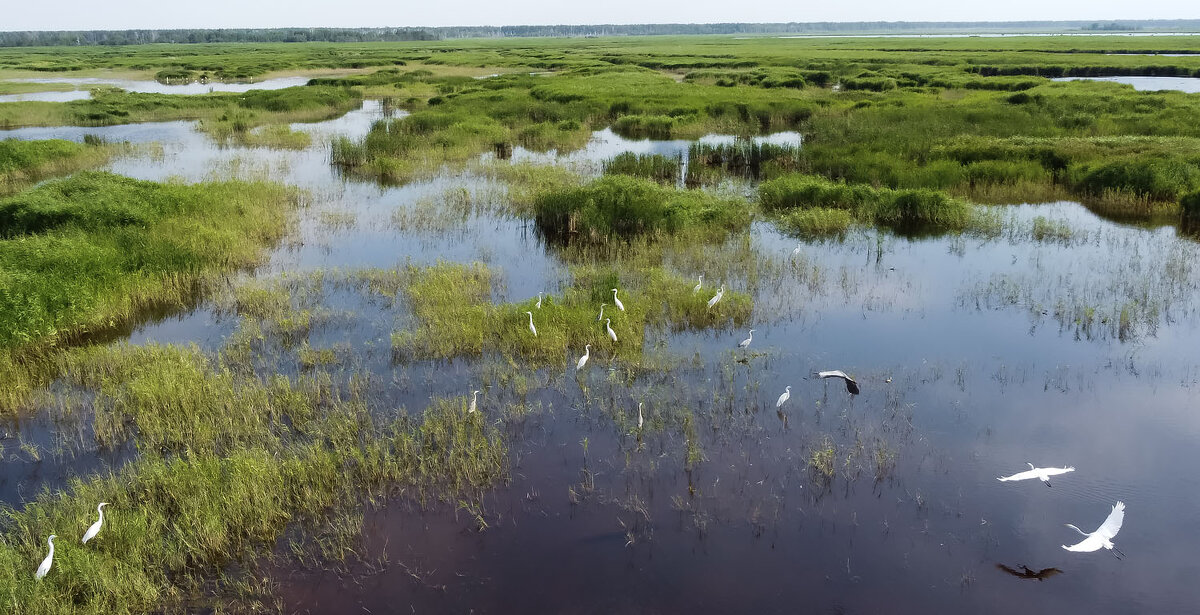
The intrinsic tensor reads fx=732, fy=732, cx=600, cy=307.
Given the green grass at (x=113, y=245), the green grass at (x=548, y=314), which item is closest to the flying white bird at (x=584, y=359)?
the green grass at (x=548, y=314)

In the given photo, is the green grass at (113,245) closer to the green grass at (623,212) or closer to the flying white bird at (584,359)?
the green grass at (623,212)

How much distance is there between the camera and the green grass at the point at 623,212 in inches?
708

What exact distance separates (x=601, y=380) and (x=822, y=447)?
10.9 feet

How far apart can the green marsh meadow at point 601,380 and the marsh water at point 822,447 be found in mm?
50

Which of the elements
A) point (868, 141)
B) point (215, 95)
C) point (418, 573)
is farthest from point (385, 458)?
point (215, 95)

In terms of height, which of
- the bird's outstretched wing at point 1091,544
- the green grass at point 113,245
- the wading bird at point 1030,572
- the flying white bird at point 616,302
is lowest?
the wading bird at point 1030,572

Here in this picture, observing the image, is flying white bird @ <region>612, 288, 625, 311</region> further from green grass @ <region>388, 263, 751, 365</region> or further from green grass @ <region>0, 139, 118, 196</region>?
green grass @ <region>0, 139, 118, 196</region>

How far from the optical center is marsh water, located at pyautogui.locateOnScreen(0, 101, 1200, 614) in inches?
276

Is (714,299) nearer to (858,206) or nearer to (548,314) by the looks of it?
(548,314)

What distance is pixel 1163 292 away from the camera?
1395cm

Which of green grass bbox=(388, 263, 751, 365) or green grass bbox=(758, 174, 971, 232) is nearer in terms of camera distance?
green grass bbox=(388, 263, 751, 365)

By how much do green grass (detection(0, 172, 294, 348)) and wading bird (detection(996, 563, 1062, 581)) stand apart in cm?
1353


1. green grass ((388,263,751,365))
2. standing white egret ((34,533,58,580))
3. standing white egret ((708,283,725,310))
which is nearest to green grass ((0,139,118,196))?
green grass ((388,263,751,365))

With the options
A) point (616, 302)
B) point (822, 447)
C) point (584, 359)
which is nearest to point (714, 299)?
point (616, 302)
